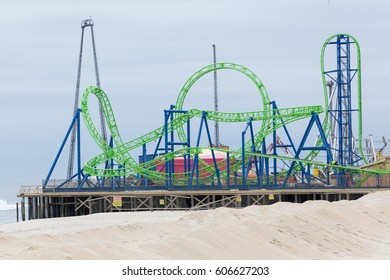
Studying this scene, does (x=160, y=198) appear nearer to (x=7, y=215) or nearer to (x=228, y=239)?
(x=228, y=239)

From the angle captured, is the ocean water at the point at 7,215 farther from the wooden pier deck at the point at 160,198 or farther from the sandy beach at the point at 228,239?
the sandy beach at the point at 228,239

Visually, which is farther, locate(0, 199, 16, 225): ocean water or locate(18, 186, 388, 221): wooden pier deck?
locate(0, 199, 16, 225): ocean water

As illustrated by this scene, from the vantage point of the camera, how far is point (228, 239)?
2469cm

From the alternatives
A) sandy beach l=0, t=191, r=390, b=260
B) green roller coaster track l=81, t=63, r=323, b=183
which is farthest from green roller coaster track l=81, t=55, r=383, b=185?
sandy beach l=0, t=191, r=390, b=260

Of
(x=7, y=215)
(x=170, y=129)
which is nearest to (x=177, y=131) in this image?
(x=170, y=129)

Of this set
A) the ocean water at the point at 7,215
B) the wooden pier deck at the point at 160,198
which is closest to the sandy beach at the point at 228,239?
the wooden pier deck at the point at 160,198

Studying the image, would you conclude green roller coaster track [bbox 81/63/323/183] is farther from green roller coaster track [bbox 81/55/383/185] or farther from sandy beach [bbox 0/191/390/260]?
sandy beach [bbox 0/191/390/260]

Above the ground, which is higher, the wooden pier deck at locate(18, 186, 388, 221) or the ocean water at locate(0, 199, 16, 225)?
the wooden pier deck at locate(18, 186, 388, 221)

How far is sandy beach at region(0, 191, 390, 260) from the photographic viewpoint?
21.5 meters
